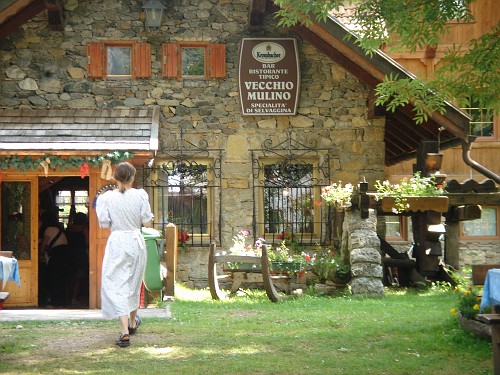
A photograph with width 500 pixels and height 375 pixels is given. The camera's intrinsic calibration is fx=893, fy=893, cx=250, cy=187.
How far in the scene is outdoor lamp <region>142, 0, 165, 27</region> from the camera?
13.8m

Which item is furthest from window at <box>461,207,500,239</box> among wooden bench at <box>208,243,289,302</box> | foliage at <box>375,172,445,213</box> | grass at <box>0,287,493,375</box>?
grass at <box>0,287,493,375</box>

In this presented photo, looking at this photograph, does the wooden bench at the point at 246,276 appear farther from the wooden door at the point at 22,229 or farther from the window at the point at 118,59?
the window at the point at 118,59

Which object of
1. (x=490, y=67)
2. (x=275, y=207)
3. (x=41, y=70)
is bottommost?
(x=275, y=207)

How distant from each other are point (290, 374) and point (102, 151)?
6417mm

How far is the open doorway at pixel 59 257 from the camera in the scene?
14.1m

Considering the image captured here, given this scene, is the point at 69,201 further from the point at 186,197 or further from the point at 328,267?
the point at 328,267

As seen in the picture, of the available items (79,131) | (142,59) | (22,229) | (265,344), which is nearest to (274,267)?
(79,131)

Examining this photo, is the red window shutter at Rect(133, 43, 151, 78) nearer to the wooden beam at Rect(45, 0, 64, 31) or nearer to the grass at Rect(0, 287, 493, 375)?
the wooden beam at Rect(45, 0, 64, 31)

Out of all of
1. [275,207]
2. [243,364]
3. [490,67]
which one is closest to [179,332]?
[243,364]

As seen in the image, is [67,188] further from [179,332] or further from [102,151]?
[179,332]

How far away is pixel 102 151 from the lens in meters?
12.4

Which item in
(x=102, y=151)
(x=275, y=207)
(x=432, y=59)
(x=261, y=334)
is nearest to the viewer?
(x=261, y=334)

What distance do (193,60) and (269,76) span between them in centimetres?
129

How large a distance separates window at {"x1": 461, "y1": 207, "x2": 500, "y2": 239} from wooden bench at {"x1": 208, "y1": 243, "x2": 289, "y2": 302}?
10857 mm
